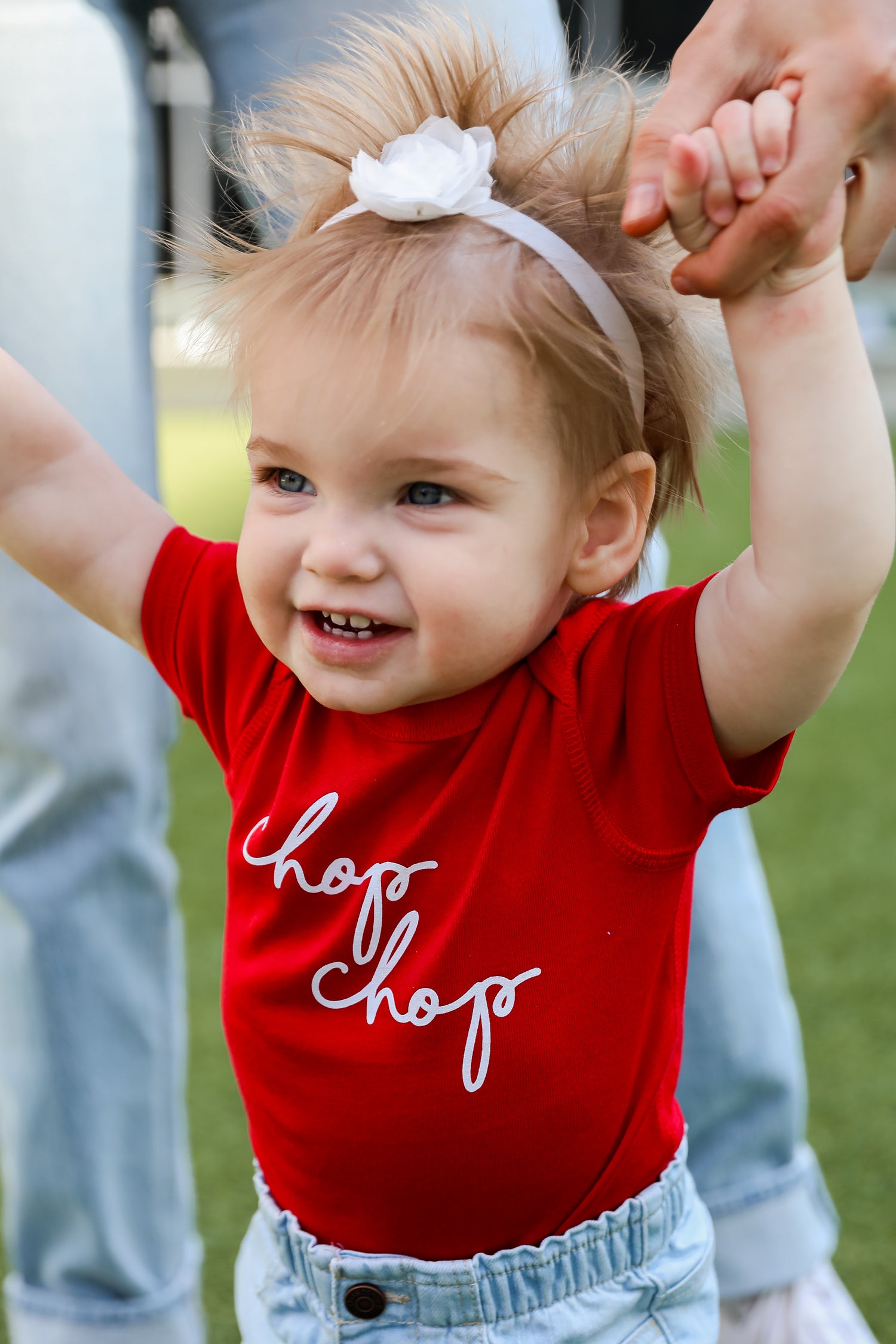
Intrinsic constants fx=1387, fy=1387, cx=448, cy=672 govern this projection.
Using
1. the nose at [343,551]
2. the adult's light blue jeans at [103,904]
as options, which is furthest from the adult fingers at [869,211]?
the adult's light blue jeans at [103,904]

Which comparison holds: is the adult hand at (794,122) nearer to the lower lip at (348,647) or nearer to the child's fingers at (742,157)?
the child's fingers at (742,157)

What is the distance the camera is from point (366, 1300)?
36.1 inches

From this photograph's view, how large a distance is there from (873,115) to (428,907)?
528 millimetres

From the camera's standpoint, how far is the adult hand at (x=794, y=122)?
69 centimetres

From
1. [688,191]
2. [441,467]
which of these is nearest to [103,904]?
[441,467]

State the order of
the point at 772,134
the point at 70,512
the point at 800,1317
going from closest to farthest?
the point at 772,134, the point at 70,512, the point at 800,1317

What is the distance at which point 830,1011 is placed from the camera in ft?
6.47

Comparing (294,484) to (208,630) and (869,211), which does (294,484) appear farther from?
(869,211)

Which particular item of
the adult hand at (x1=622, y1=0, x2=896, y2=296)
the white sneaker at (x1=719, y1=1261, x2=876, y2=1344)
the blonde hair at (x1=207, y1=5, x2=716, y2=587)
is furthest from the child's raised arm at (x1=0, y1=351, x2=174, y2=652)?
the white sneaker at (x1=719, y1=1261, x2=876, y2=1344)

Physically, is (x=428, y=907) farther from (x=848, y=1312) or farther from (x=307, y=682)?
(x=848, y=1312)

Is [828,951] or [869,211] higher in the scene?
[869,211]

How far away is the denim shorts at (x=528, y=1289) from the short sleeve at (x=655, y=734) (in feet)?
0.91

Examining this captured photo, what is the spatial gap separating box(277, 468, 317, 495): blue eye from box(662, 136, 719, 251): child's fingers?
29cm

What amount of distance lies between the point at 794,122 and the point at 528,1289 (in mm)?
720
